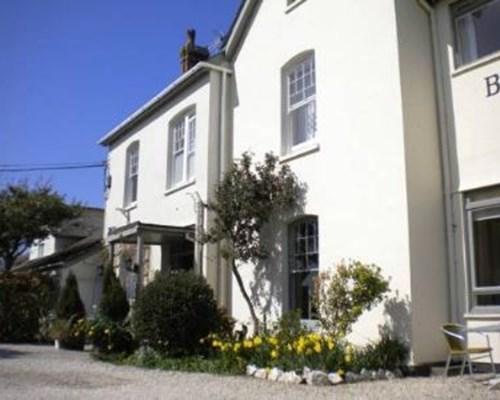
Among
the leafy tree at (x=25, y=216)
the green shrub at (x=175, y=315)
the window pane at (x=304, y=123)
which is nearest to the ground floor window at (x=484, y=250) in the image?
the window pane at (x=304, y=123)

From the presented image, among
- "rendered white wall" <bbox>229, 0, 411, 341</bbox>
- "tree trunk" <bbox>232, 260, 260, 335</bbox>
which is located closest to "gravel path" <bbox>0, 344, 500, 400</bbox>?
"rendered white wall" <bbox>229, 0, 411, 341</bbox>

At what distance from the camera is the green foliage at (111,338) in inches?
529

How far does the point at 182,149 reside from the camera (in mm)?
17672

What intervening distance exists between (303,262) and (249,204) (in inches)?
63.0

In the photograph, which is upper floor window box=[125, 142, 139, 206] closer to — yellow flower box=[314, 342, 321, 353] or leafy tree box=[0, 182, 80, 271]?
leafy tree box=[0, 182, 80, 271]

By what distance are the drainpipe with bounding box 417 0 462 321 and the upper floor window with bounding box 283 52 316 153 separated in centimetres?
282

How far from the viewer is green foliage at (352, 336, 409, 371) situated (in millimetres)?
9898

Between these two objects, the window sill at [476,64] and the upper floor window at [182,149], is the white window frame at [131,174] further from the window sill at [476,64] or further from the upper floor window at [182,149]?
the window sill at [476,64]

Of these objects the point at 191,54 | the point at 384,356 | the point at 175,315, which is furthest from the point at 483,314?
the point at 191,54

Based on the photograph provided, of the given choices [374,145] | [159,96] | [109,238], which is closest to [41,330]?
[109,238]

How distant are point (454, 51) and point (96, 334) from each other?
353 inches

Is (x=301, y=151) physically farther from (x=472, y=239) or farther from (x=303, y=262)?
(x=472, y=239)

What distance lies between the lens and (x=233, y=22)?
15.7 m

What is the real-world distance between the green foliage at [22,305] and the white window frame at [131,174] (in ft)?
12.2
